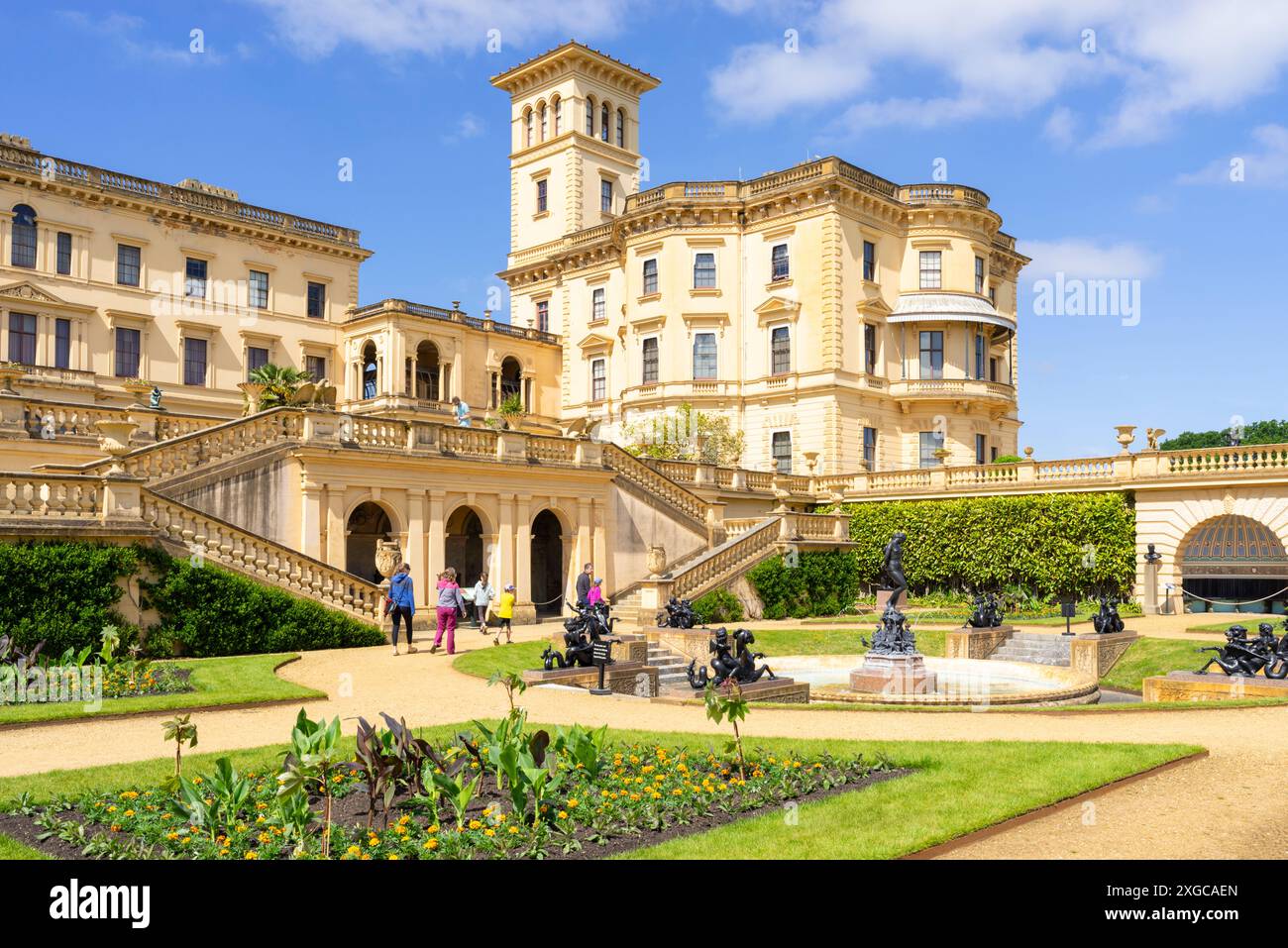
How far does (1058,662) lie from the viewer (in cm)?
2573

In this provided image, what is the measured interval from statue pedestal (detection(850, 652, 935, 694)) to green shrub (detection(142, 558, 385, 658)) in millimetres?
11276

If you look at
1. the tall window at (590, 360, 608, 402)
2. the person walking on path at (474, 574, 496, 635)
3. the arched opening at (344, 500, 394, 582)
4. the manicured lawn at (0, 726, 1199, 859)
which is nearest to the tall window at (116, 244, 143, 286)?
the arched opening at (344, 500, 394, 582)

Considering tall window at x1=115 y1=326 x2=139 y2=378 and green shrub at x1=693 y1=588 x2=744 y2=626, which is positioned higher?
tall window at x1=115 y1=326 x2=139 y2=378

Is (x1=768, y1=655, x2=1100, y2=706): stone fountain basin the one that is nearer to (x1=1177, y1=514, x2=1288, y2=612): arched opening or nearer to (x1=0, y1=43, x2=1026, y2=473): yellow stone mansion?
(x1=1177, y1=514, x2=1288, y2=612): arched opening

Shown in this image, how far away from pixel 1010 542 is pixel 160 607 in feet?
90.1

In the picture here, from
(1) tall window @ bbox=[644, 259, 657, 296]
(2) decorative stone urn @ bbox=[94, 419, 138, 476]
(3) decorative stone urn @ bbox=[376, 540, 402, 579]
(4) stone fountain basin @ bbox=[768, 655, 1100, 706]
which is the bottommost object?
(4) stone fountain basin @ bbox=[768, 655, 1100, 706]

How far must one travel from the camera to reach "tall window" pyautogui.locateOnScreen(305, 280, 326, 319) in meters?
52.7

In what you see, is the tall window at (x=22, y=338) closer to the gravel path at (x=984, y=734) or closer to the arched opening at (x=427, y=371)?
the arched opening at (x=427, y=371)

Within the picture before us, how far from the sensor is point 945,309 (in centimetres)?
4991

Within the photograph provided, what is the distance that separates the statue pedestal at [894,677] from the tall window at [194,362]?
123ft

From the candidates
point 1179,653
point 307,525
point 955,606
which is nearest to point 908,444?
point 955,606

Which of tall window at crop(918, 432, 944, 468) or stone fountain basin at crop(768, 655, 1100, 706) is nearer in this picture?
stone fountain basin at crop(768, 655, 1100, 706)

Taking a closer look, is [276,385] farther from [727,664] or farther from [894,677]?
[894,677]
